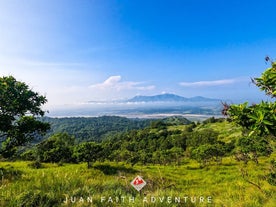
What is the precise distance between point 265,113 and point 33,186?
5825 millimetres

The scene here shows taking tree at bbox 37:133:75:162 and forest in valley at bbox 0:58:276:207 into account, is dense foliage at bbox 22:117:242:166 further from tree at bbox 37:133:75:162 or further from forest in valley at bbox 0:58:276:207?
forest in valley at bbox 0:58:276:207

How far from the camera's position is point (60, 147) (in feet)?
150

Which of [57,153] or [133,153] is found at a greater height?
[57,153]

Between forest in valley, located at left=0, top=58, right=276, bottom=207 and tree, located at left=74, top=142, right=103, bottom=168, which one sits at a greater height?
forest in valley, located at left=0, top=58, right=276, bottom=207

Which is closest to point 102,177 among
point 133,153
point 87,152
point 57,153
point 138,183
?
point 138,183

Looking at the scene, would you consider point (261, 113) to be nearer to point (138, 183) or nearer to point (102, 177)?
point (138, 183)

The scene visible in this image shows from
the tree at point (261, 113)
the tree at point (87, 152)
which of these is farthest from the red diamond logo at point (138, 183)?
the tree at point (87, 152)

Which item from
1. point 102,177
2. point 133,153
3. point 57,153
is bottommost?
point 133,153

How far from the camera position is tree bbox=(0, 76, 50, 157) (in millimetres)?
14328

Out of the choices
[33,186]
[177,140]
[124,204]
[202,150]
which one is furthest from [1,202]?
[177,140]

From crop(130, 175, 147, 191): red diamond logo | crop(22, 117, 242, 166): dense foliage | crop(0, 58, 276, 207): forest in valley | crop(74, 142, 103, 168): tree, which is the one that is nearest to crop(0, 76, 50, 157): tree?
crop(0, 58, 276, 207): forest in valley

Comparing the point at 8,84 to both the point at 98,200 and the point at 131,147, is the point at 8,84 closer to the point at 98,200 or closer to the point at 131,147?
the point at 98,200

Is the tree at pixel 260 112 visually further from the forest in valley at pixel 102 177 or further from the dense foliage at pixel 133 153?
the dense foliage at pixel 133 153

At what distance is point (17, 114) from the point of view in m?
15.2
